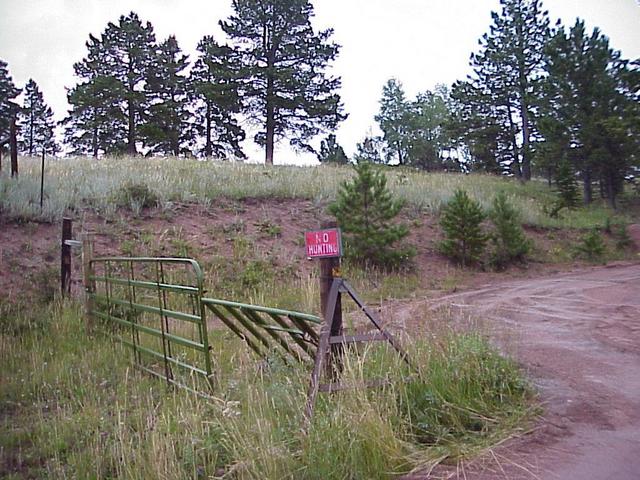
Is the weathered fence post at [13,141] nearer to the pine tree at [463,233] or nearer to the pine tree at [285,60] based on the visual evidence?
the pine tree at [463,233]

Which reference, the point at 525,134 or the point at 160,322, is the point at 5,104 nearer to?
the point at 160,322

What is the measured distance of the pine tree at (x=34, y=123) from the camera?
2992cm

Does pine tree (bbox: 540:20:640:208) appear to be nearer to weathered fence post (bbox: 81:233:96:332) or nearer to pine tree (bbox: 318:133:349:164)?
pine tree (bbox: 318:133:349:164)

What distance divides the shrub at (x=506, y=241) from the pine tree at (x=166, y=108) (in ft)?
85.5

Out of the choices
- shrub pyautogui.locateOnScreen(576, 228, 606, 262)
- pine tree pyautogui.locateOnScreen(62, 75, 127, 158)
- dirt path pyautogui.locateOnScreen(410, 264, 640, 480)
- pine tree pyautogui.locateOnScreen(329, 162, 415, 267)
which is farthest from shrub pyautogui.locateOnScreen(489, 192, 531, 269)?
pine tree pyautogui.locateOnScreen(62, 75, 127, 158)

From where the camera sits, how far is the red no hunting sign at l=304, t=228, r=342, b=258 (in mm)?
4730

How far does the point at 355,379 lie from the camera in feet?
14.3

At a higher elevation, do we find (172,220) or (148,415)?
(172,220)

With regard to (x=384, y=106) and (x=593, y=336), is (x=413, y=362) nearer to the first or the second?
(x=593, y=336)

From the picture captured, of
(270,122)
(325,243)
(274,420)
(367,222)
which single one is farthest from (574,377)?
(270,122)

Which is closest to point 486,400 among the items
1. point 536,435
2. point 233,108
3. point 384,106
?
point 536,435

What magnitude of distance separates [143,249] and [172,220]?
1.88 meters

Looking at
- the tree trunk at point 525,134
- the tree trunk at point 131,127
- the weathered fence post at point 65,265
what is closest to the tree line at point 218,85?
the tree trunk at point 131,127

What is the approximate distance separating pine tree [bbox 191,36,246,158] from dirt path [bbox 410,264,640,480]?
1030 inches
